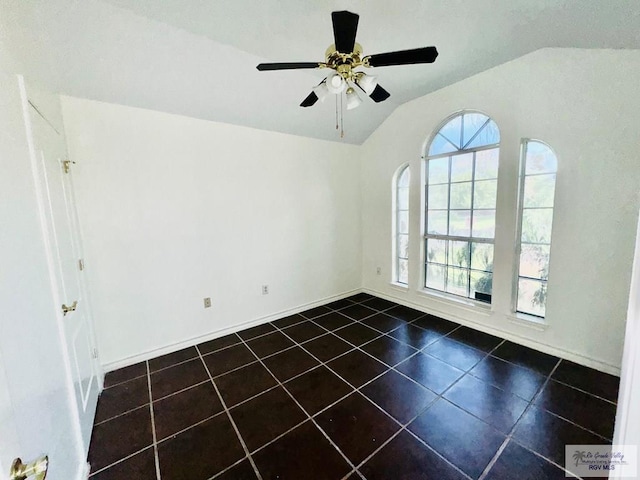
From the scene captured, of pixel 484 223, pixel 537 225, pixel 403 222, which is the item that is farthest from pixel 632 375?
pixel 403 222

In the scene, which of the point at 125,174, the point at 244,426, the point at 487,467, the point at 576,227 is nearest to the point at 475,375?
the point at 487,467

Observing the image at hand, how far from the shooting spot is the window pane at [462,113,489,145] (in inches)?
114

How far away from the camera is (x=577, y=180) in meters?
2.24

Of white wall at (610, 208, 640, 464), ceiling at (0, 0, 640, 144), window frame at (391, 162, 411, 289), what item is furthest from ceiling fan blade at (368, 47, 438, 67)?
window frame at (391, 162, 411, 289)

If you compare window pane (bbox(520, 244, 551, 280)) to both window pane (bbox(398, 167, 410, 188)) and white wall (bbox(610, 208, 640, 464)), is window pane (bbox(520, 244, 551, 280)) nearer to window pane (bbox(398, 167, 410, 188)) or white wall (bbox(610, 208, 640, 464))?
window pane (bbox(398, 167, 410, 188))

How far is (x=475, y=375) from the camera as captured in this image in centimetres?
223

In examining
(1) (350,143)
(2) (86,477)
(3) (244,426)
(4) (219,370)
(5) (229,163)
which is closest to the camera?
(2) (86,477)

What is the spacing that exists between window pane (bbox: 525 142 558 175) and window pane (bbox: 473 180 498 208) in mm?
327

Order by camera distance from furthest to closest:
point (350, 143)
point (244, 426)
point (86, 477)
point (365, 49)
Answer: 1. point (350, 143)
2. point (365, 49)
3. point (244, 426)
4. point (86, 477)

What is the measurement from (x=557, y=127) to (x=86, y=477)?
4.15 m

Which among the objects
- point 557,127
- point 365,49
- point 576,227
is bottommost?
point 576,227

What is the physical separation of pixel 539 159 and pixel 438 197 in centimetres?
107

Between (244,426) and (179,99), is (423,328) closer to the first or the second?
(244,426)

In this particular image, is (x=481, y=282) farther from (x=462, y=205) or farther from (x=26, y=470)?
(x=26, y=470)
